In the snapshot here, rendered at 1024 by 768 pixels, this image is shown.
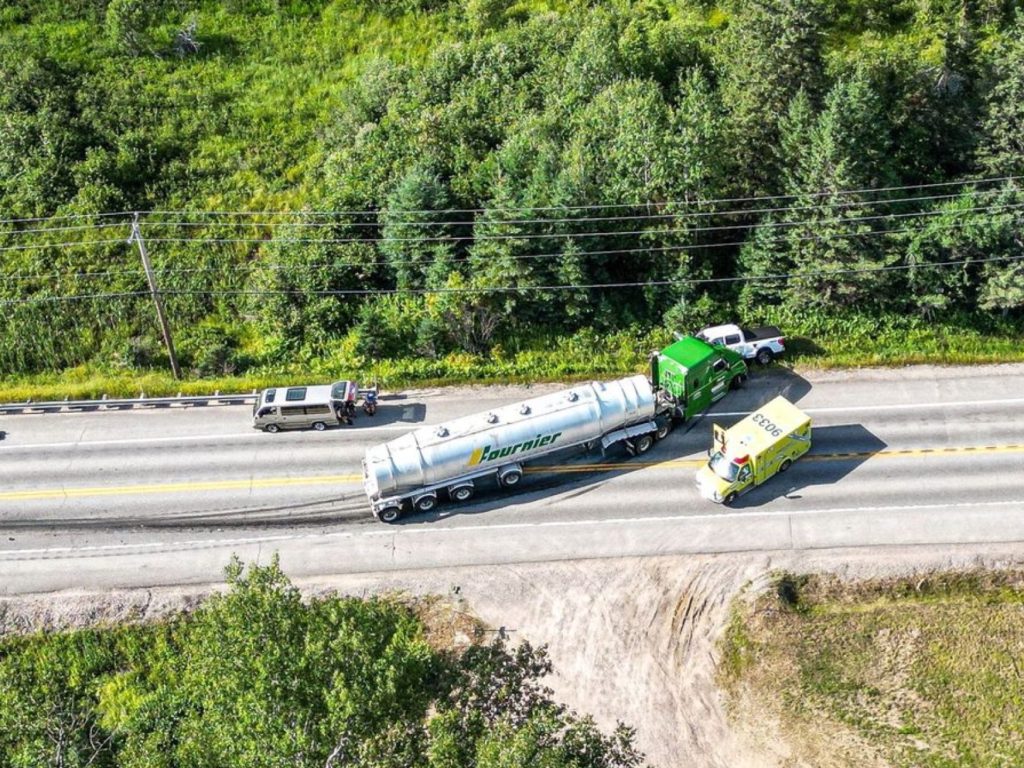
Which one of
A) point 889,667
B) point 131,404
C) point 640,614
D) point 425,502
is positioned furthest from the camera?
point 131,404

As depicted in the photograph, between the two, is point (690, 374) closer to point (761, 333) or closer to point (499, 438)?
point (761, 333)

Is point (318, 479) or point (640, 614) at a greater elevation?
point (318, 479)

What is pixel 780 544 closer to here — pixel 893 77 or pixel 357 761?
pixel 357 761

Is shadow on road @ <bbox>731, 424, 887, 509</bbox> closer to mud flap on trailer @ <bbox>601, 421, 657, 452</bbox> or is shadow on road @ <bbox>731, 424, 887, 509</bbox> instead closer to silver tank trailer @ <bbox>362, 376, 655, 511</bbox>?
mud flap on trailer @ <bbox>601, 421, 657, 452</bbox>

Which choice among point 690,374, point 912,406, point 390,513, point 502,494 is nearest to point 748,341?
point 690,374

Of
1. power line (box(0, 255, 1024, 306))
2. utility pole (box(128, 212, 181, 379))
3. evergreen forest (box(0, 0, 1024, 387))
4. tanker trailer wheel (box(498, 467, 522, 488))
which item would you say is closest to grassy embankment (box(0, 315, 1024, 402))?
evergreen forest (box(0, 0, 1024, 387))

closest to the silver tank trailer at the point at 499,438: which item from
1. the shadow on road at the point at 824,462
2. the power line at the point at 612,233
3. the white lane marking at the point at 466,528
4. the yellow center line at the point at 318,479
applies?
the white lane marking at the point at 466,528

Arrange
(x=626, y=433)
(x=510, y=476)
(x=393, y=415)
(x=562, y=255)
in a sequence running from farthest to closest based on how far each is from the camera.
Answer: (x=562, y=255) < (x=393, y=415) < (x=626, y=433) < (x=510, y=476)
